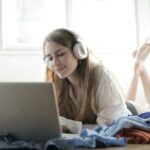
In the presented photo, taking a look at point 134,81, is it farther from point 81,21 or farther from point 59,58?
point 59,58

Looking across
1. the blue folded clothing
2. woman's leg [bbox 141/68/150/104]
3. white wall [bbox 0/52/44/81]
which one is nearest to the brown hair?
the blue folded clothing

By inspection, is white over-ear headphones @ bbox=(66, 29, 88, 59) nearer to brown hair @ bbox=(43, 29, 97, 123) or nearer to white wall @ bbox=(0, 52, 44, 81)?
brown hair @ bbox=(43, 29, 97, 123)

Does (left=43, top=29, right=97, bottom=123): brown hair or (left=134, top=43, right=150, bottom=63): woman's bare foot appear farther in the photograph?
(left=134, top=43, right=150, bottom=63): woman's bare foot

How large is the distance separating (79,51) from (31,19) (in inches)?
41.5

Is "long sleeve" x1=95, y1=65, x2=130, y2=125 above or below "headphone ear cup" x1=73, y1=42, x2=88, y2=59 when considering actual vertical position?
below

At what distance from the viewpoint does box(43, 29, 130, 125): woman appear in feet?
4.37

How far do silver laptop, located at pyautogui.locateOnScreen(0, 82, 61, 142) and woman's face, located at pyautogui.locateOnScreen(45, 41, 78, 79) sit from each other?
1.87ft

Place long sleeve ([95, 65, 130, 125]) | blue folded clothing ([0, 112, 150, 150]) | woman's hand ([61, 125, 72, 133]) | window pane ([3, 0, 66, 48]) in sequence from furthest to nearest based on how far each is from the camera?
window pane ([3, 0, 66, 48]) → long sleeve ([95, 65, 130, 125]) → woman's hand ([61, 125, 72, 133]) → blue folded clothing ([0, 112, 150, 150])

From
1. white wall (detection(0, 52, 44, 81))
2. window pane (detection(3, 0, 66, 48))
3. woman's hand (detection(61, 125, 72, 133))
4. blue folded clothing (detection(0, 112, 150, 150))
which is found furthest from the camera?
window pane (detection(3, 0, 66, 48))

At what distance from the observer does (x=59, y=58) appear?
4.42ft

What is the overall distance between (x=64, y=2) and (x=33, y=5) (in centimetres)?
23

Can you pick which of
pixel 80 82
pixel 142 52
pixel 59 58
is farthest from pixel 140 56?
pixel 59 58

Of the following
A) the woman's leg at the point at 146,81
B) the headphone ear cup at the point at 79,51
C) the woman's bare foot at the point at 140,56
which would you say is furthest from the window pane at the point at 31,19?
the headphone ear cup at the point at 79,51

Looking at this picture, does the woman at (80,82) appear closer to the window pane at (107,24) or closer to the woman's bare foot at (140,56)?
the woman's bare foot at (140,56)
